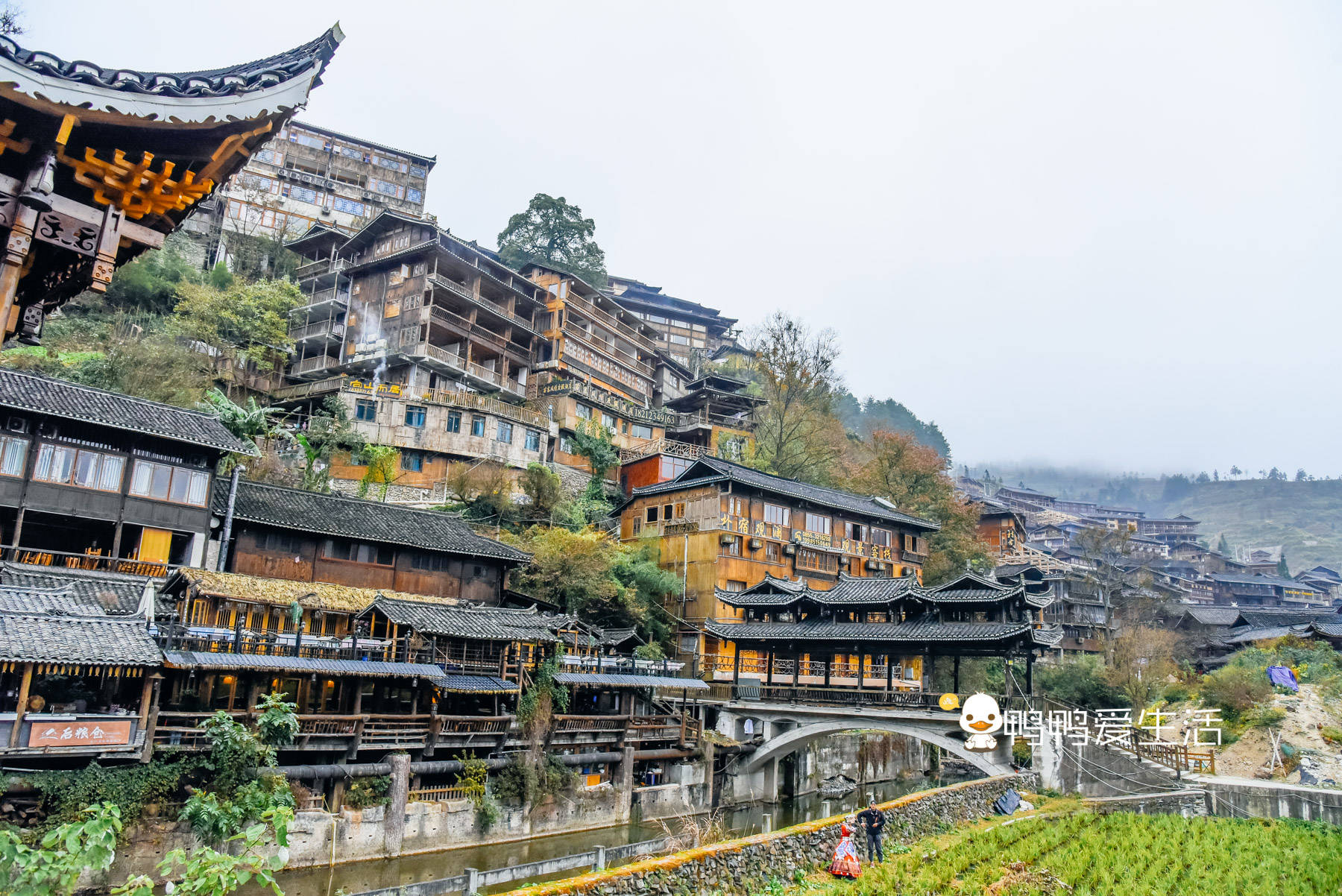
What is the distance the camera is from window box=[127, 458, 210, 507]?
2728 centimetres

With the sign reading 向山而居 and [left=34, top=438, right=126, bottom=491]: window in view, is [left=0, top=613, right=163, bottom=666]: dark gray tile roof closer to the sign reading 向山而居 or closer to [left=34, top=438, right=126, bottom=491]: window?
the sign reading 向山而居

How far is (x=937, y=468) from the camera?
195ft

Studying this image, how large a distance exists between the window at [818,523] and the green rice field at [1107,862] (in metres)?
25.8

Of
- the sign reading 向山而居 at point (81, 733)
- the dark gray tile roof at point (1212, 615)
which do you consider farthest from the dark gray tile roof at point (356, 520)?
the dark gray tile roof at point (1212, 615)

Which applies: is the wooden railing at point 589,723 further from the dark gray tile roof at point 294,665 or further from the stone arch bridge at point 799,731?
the stone arch bridge at point 799,731

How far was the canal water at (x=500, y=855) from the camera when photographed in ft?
72.2

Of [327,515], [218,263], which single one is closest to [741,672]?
[327,515]

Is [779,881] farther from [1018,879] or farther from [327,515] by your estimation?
[327,515]

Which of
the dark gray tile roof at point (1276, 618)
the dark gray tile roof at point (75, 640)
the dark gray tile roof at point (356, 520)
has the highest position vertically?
the dark gray tile roof at point (356, 520)

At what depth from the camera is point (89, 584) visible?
24.0 meters

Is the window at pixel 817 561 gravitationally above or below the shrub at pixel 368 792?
above

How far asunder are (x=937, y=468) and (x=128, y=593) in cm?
4911

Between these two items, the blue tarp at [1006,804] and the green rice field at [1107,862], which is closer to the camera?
the green rice field at [1107,862]

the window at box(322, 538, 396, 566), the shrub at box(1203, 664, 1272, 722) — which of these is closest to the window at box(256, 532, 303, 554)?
the window at box(322, 538, 396, 566)
